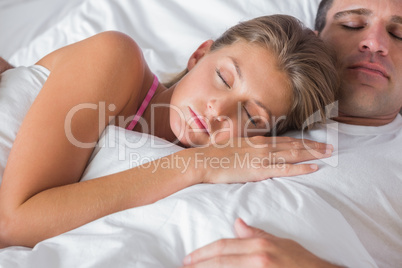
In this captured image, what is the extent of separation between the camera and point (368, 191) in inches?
46.3

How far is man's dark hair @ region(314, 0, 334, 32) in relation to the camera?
5.87 ft

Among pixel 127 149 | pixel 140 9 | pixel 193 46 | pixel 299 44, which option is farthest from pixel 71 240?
pixel 140 9

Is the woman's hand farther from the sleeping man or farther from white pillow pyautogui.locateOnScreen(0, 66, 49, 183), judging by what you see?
white pillow pyautogui.locateOnScreen(0, 66, 49, 183)

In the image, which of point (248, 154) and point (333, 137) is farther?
point (333, 137)

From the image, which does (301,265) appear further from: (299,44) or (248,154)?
(299,44)

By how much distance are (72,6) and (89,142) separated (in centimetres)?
114

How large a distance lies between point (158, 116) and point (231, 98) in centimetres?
32

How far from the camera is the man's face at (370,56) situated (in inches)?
61.5

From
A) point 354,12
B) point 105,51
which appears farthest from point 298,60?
point 105,51

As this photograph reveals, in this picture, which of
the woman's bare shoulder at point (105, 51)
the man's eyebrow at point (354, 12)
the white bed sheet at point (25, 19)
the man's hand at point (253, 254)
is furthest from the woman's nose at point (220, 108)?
the white bed sheet at point (25, 19)

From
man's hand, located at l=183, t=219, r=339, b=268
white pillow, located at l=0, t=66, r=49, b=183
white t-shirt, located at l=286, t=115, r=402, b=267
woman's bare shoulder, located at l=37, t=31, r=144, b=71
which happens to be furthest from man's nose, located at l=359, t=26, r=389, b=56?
white pillow, located at l=0, t=66, r=49, b=183

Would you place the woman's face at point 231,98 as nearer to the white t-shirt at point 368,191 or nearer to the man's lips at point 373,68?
the white t-shirt at point 368,191

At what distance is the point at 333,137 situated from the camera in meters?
1.36

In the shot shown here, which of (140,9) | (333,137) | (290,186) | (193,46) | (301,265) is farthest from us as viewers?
(140,9)
